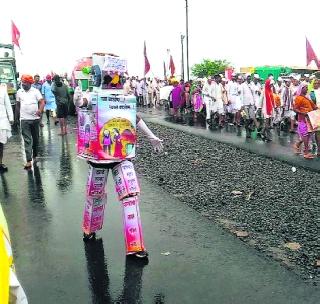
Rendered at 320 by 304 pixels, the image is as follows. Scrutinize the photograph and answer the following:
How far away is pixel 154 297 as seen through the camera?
12.1 feet

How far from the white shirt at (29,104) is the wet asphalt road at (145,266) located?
2897mm

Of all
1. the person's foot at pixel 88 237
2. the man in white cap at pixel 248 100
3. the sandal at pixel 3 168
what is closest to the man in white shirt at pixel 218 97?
the man in white cap at pixel 248 100

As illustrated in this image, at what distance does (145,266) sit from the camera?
4.33 metres

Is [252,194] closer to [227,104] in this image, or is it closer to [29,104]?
[29,104]

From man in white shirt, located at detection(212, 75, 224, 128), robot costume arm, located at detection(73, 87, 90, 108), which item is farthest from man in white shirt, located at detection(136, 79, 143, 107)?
robot costume arm, located at detection(73, 87, 90, 108)

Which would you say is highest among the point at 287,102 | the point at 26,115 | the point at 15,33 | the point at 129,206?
the point at 15,33

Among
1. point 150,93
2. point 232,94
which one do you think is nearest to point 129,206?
point 232,94

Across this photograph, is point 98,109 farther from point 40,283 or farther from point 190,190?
point 190,190

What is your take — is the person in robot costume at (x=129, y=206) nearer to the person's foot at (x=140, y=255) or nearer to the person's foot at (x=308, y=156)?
the person's foot at (x=140, y=255)

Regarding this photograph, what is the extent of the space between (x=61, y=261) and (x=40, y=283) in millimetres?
508

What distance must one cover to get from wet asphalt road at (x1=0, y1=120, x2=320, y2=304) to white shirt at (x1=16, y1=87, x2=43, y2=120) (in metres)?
2.90

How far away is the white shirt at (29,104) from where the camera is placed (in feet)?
30.8

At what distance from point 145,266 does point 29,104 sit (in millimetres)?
5984

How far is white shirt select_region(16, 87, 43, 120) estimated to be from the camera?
30.8ft
